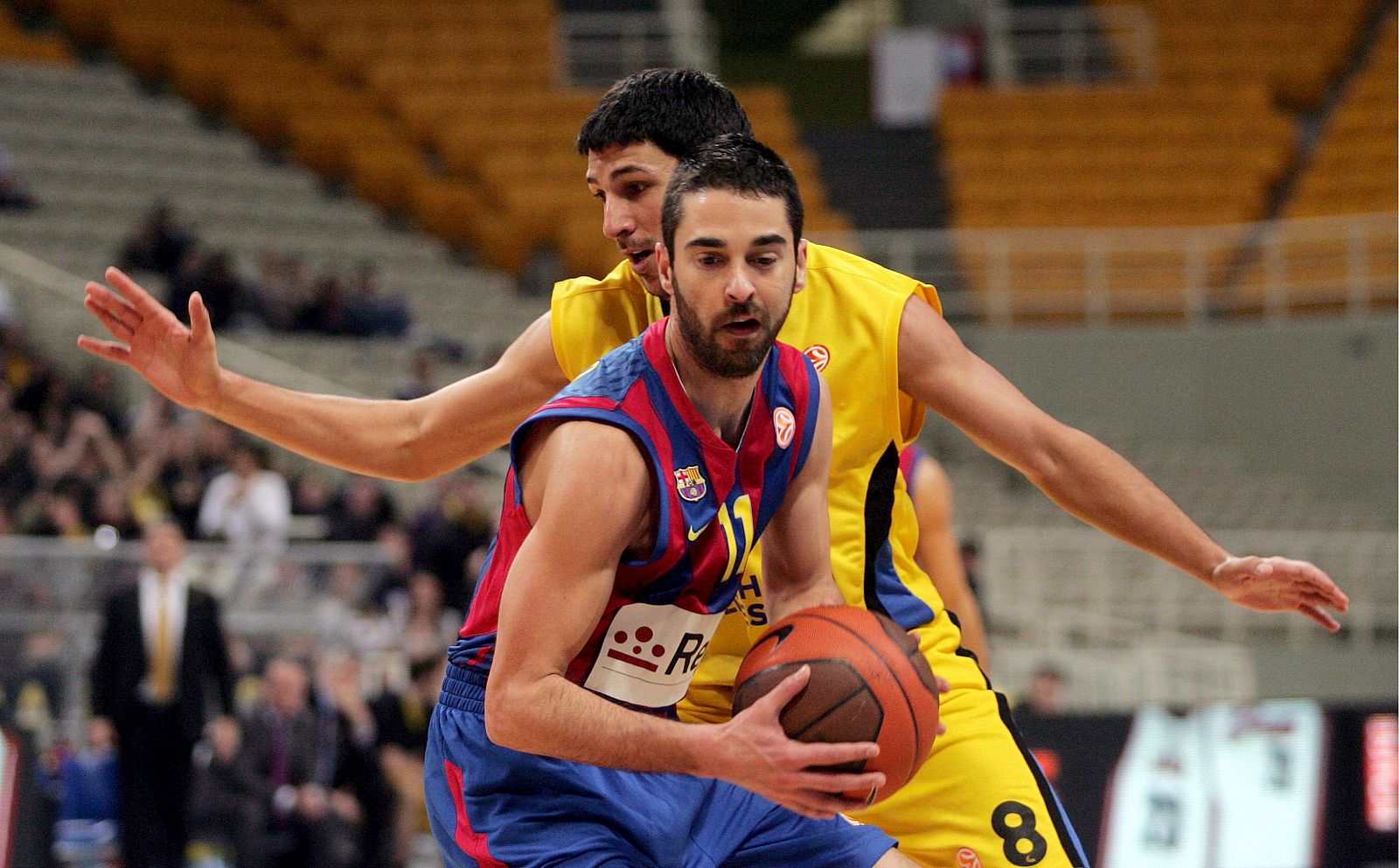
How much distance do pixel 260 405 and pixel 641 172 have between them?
3.89 ft

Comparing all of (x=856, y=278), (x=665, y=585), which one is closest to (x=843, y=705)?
(x=665, y=585)

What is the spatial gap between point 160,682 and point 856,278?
5.96 metres

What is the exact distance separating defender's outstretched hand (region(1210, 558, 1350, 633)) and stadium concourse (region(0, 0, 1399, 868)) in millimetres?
3808

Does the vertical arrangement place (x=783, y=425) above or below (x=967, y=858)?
above

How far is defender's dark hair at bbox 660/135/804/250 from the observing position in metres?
3.04

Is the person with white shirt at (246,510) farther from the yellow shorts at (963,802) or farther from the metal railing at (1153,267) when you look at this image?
the metal railing at (1153,267)

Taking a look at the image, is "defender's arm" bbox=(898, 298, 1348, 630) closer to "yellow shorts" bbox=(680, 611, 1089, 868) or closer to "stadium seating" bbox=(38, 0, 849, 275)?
"yellow shorts" bbox=(680, 611, 1089, 868)

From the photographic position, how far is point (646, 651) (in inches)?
124

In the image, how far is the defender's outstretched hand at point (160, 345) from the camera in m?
4.05

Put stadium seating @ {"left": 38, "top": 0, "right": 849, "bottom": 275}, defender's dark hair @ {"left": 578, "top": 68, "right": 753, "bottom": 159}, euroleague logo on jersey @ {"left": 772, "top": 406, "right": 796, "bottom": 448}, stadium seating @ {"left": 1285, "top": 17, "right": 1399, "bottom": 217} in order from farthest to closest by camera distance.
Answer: stadium seating @ {"left": 38, "top": 0, "right": 849, "bottom": 275} → stadium seating @ {"left": 1285, "top": 17, "right": 1399, "bottom": 217} → defender's dark hair @ {"left": 578, "top": 68, "right": 753, "bottom": 159} → euroleague logo on jersey @ {"left": 772, "top": 406, "right": 796, "bottom": 448}

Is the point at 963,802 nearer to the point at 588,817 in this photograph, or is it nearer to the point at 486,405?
the point at 588,817

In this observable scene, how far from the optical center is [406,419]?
4125 mm

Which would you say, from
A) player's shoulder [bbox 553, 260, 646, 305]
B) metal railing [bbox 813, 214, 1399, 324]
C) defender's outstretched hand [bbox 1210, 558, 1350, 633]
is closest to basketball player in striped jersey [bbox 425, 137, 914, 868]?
player's shoulder [bbox 553, 260, 646, 305]

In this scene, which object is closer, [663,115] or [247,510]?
[663,115]
